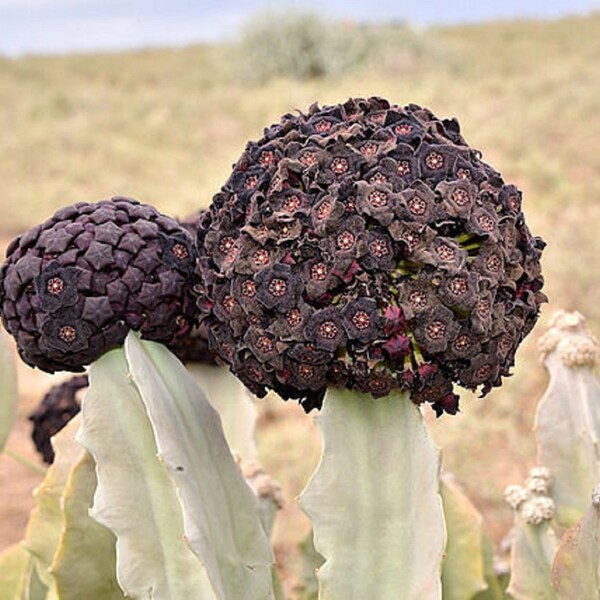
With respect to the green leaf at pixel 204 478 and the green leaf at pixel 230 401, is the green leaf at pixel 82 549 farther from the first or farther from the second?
the green leaf at pixel 230 401

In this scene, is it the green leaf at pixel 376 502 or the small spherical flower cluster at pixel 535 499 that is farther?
the small spherical flower cluster at pixel 535 499

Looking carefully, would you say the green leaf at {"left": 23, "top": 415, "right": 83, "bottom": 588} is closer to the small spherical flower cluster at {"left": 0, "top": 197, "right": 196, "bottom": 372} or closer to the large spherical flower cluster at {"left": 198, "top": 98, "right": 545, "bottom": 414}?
the small spherical flower cluster at {"left": 0, "top": 197, "right": 196, "bottom": 372}

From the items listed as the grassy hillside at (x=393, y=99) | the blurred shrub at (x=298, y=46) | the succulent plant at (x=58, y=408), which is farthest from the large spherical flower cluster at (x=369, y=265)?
the blurred shrub at (x=298, y=46)

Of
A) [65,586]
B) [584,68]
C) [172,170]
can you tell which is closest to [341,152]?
[65,586]

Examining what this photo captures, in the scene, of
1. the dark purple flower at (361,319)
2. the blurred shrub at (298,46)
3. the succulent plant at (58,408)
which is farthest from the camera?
the blurred shrub at (298,46)

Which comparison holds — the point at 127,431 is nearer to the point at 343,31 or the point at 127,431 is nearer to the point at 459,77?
the point at 459,77

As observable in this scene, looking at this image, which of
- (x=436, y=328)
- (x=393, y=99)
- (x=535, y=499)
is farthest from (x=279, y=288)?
(x=393, y=99)
